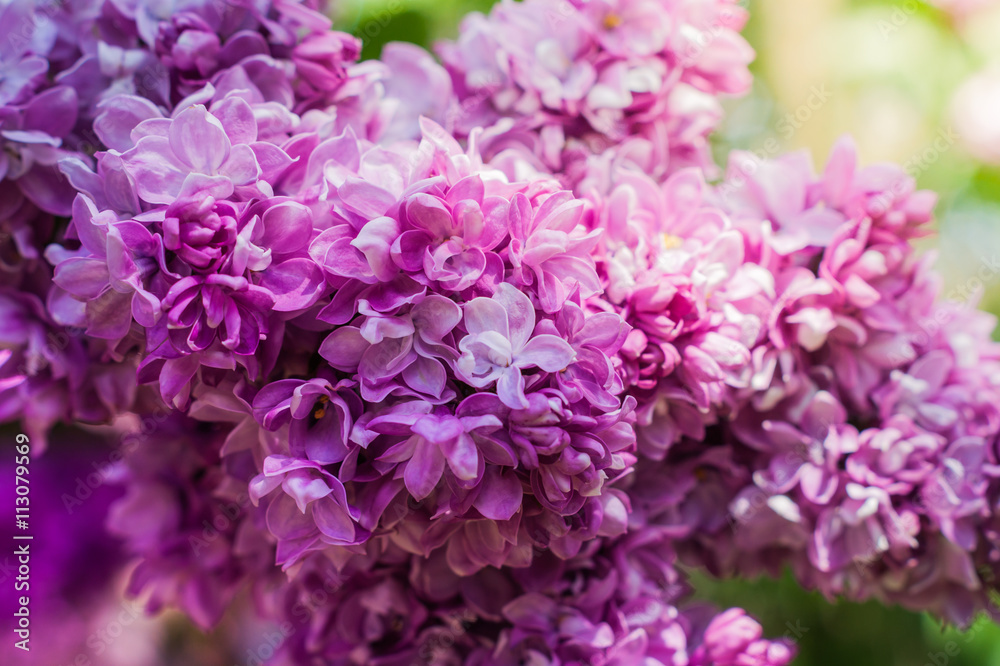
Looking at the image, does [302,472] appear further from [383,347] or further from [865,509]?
[865,509]

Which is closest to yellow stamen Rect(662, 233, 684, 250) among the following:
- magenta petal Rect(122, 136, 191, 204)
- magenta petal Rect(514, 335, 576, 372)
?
magenta petal Rect(514, 335, 576, 372)

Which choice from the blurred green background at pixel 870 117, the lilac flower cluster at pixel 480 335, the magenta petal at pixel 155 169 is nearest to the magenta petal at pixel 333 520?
the lilac flower cluster at pixel 480 335

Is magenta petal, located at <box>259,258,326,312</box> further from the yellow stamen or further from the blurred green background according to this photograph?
the blurred green background

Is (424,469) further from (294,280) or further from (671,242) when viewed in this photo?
(671,242)

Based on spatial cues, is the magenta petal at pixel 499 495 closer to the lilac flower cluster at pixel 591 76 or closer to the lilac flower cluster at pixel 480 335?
the lilac flower cluster at pixel 480 335

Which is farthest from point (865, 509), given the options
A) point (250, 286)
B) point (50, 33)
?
point (50, 33)

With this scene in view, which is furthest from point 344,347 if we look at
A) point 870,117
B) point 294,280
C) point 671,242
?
point 870,117
